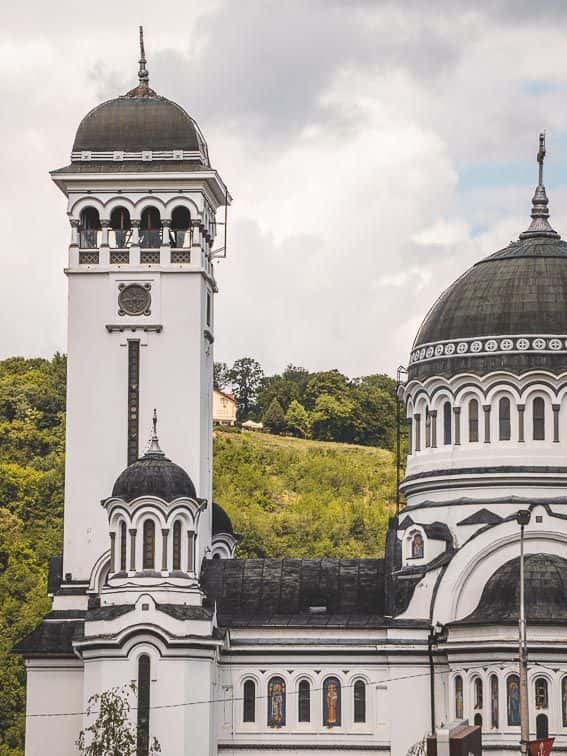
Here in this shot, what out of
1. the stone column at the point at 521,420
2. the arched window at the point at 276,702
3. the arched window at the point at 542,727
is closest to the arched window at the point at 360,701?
Answer: the arched window at the point at 276,702

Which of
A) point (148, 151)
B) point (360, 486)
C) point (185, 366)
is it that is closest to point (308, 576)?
point (185, 366)

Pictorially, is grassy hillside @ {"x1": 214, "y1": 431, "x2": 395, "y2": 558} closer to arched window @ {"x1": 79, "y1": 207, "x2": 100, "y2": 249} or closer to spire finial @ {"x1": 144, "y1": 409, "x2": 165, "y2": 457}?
arched window @ {"x1": 79, "y1": 207, "x2": 100, "y2": 249}

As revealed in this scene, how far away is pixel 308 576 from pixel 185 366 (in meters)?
8.32

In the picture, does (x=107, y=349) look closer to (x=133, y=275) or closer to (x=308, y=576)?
(x=133, y=275)

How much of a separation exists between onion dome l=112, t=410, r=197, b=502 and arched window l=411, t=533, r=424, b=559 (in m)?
7.67

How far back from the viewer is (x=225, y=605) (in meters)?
86.2

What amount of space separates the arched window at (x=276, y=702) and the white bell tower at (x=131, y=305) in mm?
5995

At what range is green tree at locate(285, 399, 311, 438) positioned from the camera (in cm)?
16962

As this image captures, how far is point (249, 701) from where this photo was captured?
278ft

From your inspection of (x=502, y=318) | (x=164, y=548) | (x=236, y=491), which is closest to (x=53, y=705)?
(x=164, y=548)

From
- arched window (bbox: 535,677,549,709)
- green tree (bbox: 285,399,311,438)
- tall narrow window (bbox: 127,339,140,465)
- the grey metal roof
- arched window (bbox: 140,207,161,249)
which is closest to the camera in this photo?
arched window (bbox: 535,677,549,709)

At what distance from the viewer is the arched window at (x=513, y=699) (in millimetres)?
80438

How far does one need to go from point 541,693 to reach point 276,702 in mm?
9140

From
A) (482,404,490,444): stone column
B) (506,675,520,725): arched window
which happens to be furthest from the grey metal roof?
(506,675,520,725): arched window
